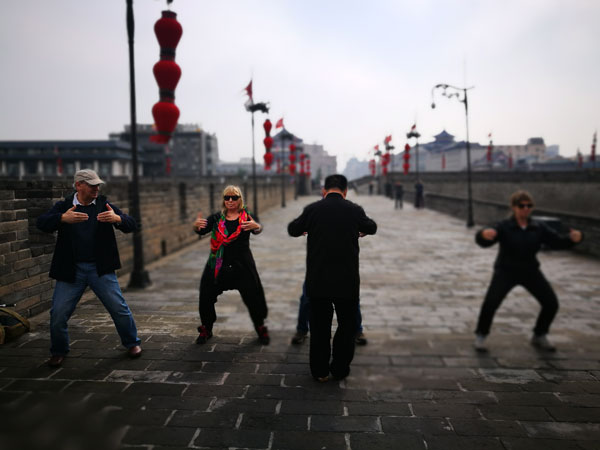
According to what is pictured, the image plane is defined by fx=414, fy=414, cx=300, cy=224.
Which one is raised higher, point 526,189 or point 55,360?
point 526,189

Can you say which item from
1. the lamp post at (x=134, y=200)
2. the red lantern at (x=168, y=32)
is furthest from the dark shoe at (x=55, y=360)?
the lamp post at (x=134, y=200)

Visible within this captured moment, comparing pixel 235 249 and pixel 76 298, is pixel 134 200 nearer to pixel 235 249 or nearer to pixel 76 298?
pixel 76 298

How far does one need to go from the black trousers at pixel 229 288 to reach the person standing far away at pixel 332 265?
0.75 m

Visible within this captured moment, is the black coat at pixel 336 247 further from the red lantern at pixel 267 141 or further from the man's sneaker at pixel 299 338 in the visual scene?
the red lantern at pixel 267 141

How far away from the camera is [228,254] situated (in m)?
3.69

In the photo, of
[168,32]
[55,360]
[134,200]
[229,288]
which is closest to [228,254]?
[229,288]

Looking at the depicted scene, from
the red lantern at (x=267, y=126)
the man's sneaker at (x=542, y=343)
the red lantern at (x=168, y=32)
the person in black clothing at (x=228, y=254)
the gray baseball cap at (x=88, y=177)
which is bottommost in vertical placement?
the man's sneaker at (x=542, y=343)

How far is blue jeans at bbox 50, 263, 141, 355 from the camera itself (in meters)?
3.42

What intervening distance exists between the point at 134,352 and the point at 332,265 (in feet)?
6.30

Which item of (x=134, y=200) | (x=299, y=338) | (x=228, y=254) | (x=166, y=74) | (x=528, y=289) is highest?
(x=166, y=74)

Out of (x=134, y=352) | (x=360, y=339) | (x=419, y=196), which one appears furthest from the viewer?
(x=419, y=196)

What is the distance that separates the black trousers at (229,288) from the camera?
3715 millimetres

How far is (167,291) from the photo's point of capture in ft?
22.4

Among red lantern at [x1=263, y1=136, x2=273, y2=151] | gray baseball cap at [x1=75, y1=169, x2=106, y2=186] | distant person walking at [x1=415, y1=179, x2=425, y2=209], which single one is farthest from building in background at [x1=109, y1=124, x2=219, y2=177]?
gray baseball cap at [x1=75, y1=169, x2=106, y2=186]
